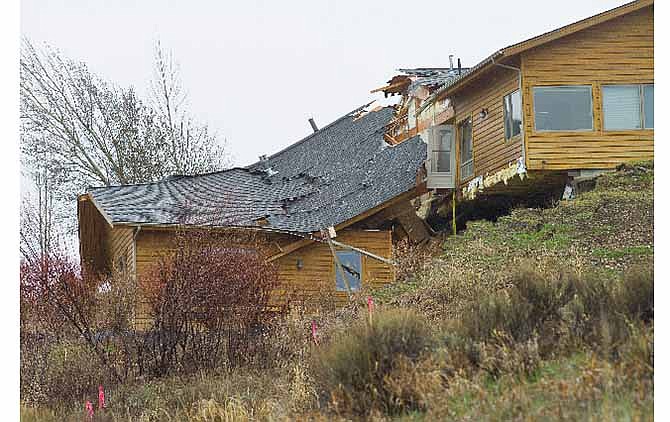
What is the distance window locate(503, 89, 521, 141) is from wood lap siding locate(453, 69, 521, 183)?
0.38ft

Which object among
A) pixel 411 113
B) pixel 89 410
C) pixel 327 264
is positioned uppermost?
pixel 411 113

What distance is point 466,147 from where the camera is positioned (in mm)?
24359

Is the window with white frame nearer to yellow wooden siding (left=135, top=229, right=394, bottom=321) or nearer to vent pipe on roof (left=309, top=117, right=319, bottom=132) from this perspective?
yellow wooden siding (left=135, top=229, right=394, bottom=321)

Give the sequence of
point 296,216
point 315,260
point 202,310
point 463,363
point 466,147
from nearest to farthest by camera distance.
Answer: point 463,363 → point 202,310 → point 315,260 → point 296,216 → point 466,147

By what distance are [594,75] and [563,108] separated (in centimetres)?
93

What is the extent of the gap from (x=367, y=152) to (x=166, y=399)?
16167mm

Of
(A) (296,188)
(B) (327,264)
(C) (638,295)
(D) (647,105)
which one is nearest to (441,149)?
(B) (327,264)

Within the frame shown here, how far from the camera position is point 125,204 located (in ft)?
74.5

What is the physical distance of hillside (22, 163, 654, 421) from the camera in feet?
27.6

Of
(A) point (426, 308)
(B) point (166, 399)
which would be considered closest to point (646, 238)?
(A) point (426, 308)

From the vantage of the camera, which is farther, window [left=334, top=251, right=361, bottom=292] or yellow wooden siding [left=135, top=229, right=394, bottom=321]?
window [left=334, top=251, right=361, bottom=292]

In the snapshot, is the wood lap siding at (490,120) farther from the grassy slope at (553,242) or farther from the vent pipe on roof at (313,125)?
the vent pipe on roof at (313,125)

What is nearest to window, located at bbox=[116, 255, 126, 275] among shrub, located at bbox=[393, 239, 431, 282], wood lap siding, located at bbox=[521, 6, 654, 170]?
shrub, located at bbox=[393, 239, 431, 282]

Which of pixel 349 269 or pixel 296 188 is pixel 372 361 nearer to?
pixel 349 269
